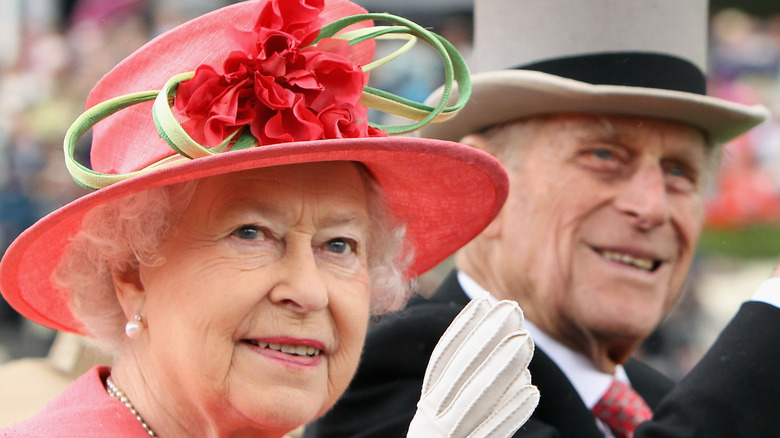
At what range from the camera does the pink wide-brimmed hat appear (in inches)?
80.5

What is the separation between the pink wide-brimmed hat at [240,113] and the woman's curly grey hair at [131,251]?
41 millimetres

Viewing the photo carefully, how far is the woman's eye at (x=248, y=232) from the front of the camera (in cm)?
213

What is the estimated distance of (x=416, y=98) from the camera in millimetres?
8938

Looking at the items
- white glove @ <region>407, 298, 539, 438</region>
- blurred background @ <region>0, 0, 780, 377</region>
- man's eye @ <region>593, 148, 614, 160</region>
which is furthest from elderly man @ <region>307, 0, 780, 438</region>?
blurred background @ <region>0, 0, 780, 377</region>

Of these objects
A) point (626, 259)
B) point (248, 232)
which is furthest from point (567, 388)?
point (248, 232)

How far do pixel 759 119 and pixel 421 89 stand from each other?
5.88 m

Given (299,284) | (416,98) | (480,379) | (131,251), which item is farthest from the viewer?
(416,98)

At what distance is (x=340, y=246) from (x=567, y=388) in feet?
3.03

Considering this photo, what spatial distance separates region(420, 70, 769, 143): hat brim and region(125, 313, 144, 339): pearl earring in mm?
1351

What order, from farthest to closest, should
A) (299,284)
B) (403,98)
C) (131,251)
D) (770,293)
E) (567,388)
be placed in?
(567,388)
(770,293)
(403,98)
(131,251)
(299,284)

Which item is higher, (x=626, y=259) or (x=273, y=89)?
(x=273, y=89)

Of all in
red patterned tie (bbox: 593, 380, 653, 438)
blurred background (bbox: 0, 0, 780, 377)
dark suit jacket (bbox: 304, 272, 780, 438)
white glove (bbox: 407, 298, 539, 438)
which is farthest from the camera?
blurred background (bbox: 0, 0, 780, 377)

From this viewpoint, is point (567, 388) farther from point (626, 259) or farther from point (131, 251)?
point (131, 251)

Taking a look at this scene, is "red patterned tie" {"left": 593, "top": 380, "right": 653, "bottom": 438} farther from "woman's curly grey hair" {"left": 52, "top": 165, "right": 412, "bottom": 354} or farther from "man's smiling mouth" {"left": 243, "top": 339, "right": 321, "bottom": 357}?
"man's smiling mouth" {"left": 243, "top": 339, "right": 321, "bottom": 357}
